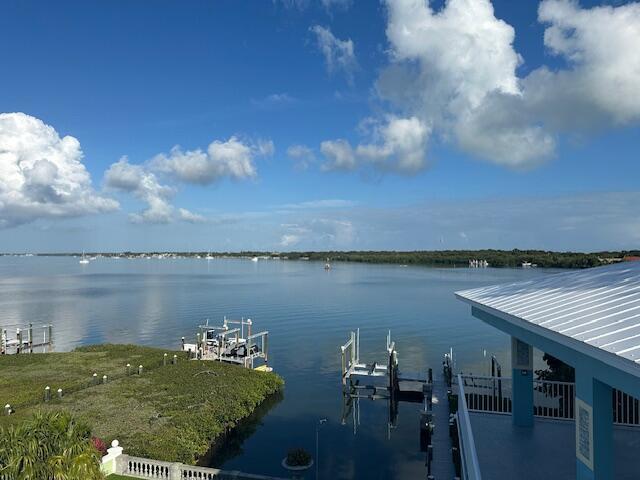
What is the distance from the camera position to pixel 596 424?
646 centimetres

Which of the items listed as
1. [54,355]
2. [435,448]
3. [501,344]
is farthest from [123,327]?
[435,448]

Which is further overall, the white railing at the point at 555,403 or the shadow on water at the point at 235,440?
the shadow on water at the point at 235,440

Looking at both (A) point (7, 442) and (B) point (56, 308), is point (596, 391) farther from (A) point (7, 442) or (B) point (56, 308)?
(B) point (56, 308)

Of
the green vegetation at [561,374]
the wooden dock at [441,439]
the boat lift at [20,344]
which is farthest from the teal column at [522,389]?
the boat lift at [20,344]

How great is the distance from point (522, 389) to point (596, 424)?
242 inches

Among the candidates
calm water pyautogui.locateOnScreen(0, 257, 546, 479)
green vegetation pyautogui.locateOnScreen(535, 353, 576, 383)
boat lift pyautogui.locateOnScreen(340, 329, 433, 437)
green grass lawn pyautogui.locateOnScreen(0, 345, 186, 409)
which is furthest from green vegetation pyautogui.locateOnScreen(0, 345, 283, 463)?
green vegetation pyautogui.locateOnScreen(535, 353, 576, 383)

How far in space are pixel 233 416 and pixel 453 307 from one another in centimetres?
4293

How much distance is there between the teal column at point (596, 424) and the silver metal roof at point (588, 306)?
789 millimetres

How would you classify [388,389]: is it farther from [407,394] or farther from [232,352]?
[232,352]

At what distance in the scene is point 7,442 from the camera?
9594 mm

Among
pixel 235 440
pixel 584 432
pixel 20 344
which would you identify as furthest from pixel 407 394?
pixel 20 344

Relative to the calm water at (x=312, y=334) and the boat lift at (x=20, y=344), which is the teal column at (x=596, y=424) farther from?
the boat lift at (x=20, y=344)

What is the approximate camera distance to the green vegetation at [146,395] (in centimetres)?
1745

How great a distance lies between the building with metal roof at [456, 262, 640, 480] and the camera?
210 inches
